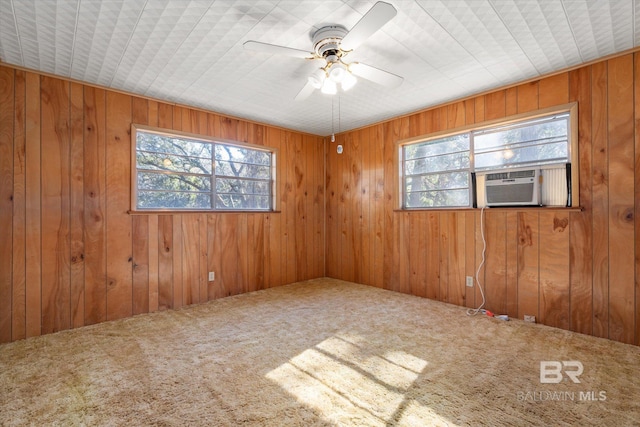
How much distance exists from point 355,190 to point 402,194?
0.81 metres

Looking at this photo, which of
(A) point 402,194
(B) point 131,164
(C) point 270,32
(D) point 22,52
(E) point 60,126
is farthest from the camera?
(A) point 402,194

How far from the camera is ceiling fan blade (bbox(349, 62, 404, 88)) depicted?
2256mm

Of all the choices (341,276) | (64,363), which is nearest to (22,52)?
(64,363)

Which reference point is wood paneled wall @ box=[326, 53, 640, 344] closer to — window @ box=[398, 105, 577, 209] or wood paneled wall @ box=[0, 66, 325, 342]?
window @ box=[398, 105, 577, 209]

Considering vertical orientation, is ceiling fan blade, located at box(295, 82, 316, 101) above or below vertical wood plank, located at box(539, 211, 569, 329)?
above

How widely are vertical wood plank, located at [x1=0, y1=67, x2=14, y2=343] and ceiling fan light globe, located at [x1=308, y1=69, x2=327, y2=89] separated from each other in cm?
267

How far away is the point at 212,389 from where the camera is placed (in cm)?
185

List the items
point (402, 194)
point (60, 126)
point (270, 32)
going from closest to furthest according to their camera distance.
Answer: point (270, 32)
point (60, 126)
point (402, 194)

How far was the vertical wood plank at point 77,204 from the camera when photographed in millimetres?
2904

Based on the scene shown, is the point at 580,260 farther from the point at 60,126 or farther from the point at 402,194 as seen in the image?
the point at 60,126

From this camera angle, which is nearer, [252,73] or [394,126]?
[252,73]

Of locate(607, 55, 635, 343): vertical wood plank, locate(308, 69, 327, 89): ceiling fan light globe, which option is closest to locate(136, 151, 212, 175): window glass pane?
locate(308, 69, 327, 89): ceiling fan light globe

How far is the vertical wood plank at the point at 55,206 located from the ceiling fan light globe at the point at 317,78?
2.44 m

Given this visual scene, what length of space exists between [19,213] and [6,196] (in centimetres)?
17
